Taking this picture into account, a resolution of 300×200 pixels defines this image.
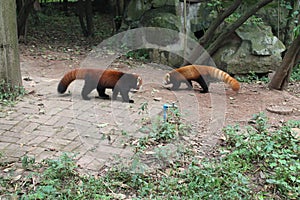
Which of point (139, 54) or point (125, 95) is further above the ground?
point (139, 54)

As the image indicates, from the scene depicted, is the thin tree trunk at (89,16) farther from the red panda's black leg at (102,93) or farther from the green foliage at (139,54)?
the red panda's black leg at (102,93)

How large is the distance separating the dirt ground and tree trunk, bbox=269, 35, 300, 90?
20 cm

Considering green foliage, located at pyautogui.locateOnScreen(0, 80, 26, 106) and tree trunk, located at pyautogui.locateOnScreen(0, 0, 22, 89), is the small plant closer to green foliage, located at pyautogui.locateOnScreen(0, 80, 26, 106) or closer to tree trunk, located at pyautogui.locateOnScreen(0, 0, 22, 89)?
green foliage, located at pyautogui.locateOnScreen(0, 80, 26, 106)

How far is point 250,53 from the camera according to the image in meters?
8.23

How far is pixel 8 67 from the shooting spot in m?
5.01

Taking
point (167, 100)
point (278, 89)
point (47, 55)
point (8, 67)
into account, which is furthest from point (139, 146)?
point (47, 55)

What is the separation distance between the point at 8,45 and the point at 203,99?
9.95 feet

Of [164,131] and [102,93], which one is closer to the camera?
[164,131]

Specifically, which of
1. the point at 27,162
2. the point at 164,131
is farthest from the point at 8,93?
the point at 164,131

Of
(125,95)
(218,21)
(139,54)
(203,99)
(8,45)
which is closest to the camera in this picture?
(8,45)

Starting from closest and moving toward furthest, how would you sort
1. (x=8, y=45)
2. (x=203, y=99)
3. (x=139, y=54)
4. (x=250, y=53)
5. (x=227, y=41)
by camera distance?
(x=8, y=45) → (x=203, y=99) → (x=250, y=53) → (x=227, y=41) → (x=139, y=54)

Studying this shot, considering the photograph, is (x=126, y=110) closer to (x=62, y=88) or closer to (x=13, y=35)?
(x=62, y=88)

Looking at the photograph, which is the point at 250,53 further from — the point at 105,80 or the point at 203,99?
the point at 105,80

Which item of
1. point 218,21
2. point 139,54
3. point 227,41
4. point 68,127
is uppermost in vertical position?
point 218,21
